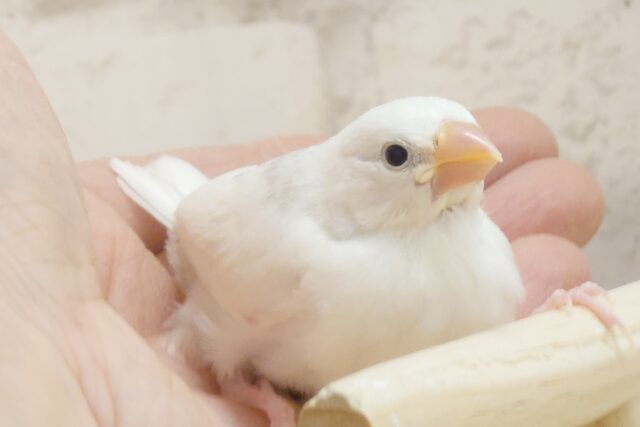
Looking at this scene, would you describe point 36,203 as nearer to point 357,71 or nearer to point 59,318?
point 59,318

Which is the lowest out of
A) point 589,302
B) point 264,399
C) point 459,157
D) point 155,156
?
point 264,399

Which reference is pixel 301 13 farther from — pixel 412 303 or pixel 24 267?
pixel 24 267

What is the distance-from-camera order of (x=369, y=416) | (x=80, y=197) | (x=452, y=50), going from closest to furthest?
(x=369, y=416)
(x=80, y=197)
(x=452, y=50)

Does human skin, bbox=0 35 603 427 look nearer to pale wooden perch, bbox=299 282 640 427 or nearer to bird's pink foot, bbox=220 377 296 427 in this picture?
bird's pink foot, bbox=220 377 296 427

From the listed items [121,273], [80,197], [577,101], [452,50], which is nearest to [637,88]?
[577,101]

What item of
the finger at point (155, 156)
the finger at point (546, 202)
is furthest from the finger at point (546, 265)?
the finger at point (155, 156)

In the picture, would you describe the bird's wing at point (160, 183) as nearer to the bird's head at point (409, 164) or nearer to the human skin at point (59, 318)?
the human skin at point (59, 318)

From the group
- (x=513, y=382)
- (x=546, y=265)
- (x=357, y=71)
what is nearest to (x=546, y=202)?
(x=546, y=265)
